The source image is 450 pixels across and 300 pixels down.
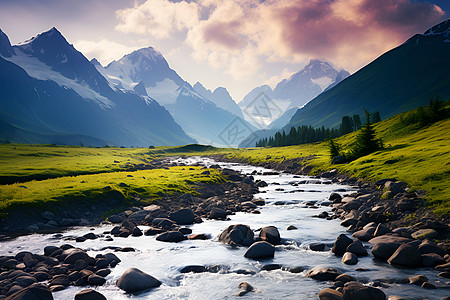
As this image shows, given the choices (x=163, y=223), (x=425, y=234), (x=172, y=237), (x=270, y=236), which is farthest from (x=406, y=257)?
(x=163, y=223)

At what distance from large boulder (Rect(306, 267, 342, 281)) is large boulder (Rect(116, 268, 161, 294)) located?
9.43 m

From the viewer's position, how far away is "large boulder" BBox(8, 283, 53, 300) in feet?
38.6

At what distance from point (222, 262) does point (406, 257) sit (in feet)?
39.1

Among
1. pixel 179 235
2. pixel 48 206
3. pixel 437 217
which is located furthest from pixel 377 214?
pixel 48 206

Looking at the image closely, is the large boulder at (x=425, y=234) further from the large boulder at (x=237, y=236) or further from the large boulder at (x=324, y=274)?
the large boulder at (x=237, y=236)

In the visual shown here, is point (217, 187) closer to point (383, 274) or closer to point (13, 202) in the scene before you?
point (13, 202)

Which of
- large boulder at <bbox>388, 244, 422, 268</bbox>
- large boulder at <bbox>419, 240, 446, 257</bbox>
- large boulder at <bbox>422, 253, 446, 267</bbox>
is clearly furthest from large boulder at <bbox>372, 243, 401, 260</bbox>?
large boulder at <bbox>422, 253, 446, 267</bbox>

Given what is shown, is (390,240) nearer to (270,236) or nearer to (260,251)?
(270,236)

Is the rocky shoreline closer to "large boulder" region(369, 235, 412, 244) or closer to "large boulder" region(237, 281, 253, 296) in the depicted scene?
"large boulder" region(369, 235, 412, 244)

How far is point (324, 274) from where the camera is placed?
15414 mm

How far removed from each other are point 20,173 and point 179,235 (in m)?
43.0

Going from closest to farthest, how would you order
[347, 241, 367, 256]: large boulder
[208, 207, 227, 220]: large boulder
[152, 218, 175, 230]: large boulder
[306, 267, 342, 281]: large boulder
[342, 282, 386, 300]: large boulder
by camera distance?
[342, 282, 386, 300]: large boulder < [306, 267, 342, 281]: large boulder < [347, 241, 367, 256]: large boulder < [152, 218, 175, 230]: large boulder < [208, 207, 227, 220]: large boulder

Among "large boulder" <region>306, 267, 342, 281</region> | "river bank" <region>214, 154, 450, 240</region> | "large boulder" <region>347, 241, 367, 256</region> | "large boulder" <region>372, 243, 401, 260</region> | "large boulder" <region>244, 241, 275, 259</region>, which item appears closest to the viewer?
"large boulder" <region>306, 267, 342, 281</region>

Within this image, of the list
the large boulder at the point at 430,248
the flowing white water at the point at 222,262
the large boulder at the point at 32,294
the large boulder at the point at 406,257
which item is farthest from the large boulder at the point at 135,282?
the large boulder at the point at 430,248
